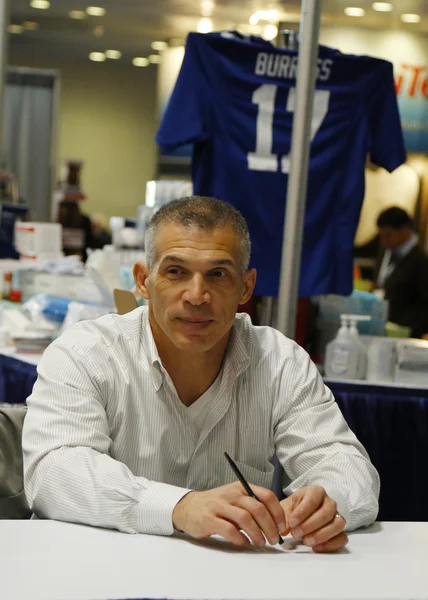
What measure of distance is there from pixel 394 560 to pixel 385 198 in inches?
234

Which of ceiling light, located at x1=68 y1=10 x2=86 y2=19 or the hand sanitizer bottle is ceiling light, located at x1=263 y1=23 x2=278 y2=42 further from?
the hand sanitizer bottle

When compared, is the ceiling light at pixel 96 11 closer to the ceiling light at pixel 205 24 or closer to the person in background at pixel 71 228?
the ceiling light at pixel 205 24

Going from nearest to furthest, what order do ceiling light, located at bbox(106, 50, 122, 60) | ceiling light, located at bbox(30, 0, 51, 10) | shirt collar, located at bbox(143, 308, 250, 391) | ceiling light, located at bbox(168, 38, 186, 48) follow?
shirt collar, located at bbox(143, 308, 250, 391), ceiling light, located at bbox(30, 0, 51, 10), ceiling light, located at bbox(168, 38, 186, 48), ceiling light, located at bbox(106, 50, 122, 60)

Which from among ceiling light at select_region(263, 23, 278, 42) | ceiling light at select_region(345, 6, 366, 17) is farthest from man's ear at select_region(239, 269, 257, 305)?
ceiling light at select_region(345, 6, 366, 17)

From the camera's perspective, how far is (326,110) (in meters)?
3.83

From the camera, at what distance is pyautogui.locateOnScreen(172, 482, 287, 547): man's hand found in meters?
1.45

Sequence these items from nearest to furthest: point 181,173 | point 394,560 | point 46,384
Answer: point 394,560, point 46,384, point 181,173

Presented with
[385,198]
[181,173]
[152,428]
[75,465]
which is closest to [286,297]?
[152,428]

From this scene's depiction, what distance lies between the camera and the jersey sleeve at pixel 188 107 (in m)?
3.61

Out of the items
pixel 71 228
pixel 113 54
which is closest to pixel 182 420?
pixel 71 228

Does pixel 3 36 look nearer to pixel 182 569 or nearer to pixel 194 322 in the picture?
pixel 194 322

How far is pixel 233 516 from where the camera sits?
1457mm

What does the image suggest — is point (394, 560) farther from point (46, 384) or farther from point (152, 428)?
point (46, 384)

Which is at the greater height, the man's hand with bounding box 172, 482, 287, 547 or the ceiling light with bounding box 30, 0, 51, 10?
the ceiling light with bounding box 30, 0, 51, 10
